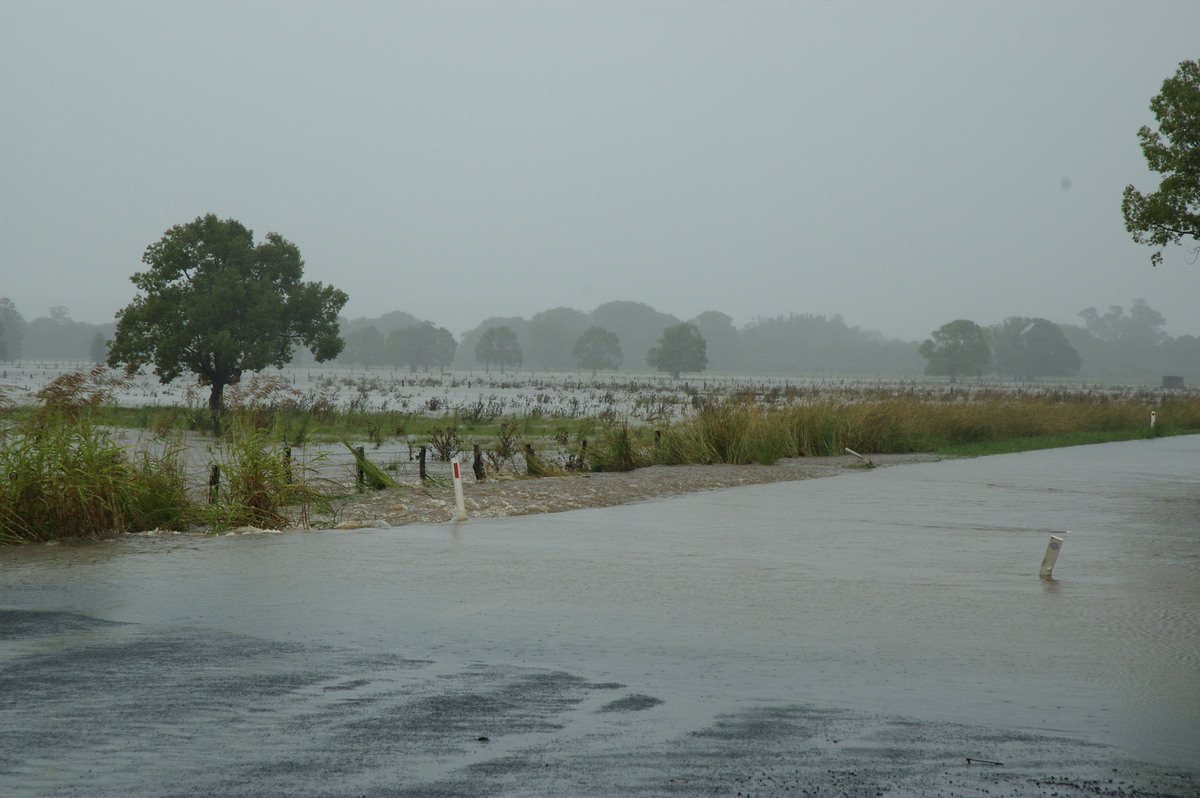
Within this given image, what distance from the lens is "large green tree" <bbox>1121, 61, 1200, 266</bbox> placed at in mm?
26766

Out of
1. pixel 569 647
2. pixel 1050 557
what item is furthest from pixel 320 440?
pixel 569 647

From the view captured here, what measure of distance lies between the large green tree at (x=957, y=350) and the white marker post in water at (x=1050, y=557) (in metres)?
150

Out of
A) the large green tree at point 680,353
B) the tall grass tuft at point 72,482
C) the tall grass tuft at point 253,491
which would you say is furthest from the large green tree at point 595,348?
the tall grass tuft at point 72,482

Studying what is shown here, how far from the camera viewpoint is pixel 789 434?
85.4 feet

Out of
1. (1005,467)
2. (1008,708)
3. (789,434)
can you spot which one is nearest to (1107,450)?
(1005,467)

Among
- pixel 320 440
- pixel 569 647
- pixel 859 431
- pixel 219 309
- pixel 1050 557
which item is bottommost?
Result: pixel 320 440

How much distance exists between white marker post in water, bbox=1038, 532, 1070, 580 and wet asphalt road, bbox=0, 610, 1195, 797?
515cm

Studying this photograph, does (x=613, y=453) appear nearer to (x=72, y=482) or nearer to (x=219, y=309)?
(x=72, y=482)

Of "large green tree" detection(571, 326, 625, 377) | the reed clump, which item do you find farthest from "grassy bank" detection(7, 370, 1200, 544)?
"large green tree" detection(571, 326, 625, 377)

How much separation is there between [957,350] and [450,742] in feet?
525

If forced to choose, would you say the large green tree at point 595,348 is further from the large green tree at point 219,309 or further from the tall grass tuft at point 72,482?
the tall grass tuft at point 72,482

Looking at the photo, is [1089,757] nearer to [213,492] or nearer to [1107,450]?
[213,492]

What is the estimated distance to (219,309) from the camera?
118 feet

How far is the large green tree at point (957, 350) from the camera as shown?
155 m
